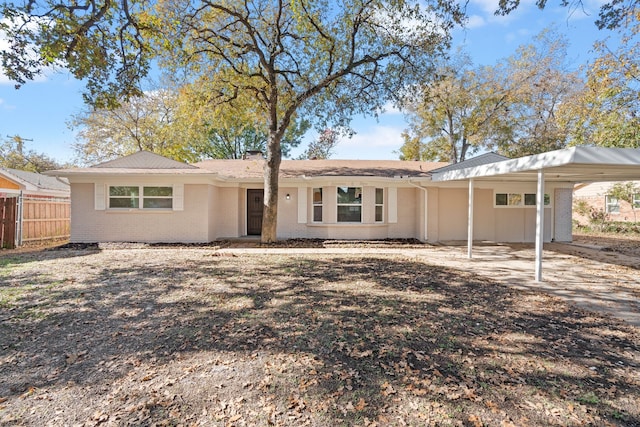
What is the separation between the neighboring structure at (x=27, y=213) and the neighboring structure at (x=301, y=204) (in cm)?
192

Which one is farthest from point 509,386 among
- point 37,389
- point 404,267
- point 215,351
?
point 404,267

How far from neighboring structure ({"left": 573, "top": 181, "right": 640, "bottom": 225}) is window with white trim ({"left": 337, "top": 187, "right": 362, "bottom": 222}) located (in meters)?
15.8

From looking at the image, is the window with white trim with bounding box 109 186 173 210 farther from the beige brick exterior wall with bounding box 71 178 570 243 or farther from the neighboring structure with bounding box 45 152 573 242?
the beige brick exterior wall with bounding box 71 178 570 243

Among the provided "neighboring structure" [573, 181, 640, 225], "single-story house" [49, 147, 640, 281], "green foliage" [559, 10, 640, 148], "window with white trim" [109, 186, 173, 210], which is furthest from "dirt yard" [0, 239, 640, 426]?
"neighboring structure" [573, 181, 640, 225]

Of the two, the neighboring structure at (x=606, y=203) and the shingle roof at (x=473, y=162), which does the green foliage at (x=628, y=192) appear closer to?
the neighboring structure at (x=606, y=203)

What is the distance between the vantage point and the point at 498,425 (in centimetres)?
251

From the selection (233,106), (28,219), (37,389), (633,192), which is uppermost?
(233,106)

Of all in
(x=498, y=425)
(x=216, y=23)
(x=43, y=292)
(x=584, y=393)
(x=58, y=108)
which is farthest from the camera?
(x=58, y=108)

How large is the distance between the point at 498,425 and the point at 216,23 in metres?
13.3

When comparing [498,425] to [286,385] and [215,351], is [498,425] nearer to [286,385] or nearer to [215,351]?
[286,385]

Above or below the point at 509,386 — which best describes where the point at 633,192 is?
above

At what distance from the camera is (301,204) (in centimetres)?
1341

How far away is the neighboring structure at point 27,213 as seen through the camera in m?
11.6

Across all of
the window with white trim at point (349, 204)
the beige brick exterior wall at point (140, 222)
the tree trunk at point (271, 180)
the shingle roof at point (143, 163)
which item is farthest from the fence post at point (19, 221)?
the window with white trim at point (349, 204)
